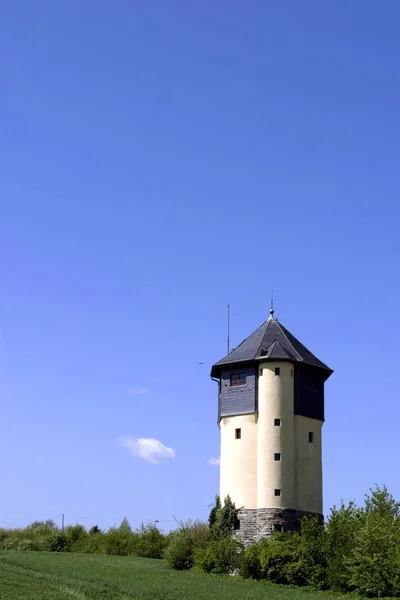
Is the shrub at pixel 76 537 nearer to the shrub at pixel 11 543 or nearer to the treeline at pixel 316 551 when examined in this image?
the shrub at pixel 11 543

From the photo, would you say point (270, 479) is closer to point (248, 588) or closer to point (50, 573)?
point (248, 588)

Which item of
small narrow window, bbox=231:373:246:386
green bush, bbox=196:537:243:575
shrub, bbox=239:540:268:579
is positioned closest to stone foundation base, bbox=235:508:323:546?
green bush, bbox=196:537:243:575

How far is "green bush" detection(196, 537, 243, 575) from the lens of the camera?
49406 mm

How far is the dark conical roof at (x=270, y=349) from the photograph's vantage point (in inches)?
2174

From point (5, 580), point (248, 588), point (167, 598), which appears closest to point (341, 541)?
point (248, 588)

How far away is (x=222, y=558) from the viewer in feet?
163

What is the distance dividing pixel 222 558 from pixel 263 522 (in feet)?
12.6

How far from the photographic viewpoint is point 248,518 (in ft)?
173

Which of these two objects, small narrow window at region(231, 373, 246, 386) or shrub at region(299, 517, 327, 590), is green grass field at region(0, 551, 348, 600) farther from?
small narrow window at region(231, 373, 246, 386)

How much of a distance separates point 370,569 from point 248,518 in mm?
14724

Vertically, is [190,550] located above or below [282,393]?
below

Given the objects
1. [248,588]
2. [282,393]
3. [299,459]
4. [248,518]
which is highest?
[282,393]

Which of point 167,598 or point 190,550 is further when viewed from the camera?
point 190,550

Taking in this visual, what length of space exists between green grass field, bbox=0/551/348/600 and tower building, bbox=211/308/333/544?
6841 millimetres
